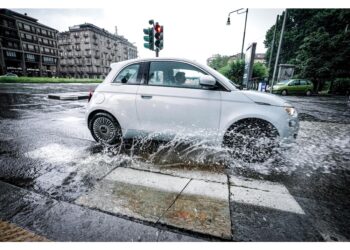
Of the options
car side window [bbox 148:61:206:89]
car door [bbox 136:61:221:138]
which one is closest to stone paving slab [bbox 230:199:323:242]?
car door [bbox 136:61:221:138]

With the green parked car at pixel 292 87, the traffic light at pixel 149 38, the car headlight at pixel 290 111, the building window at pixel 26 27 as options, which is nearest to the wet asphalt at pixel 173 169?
the car headlight at pixel 290 111

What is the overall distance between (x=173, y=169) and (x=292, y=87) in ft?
65.2

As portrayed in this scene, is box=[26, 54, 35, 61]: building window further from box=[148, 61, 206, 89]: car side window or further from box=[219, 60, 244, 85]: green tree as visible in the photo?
box=[148, 61, 206, 89]: car side window

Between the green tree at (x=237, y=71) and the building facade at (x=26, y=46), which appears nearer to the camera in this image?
the green tree at (x=237, y=71)

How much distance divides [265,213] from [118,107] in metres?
2.96

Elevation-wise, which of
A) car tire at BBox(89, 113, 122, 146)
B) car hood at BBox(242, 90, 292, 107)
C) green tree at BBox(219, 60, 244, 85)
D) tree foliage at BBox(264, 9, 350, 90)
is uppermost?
tree foliage at BBox(264, 9, 350, 90)

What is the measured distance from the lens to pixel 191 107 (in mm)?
3182

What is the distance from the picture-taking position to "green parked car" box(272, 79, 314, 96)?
1820 cm

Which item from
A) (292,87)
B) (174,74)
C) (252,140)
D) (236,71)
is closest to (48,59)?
(236,71)

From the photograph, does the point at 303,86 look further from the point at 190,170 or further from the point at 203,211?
the point at 203,211

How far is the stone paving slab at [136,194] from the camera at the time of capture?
205 cm

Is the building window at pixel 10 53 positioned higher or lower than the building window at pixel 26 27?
lower

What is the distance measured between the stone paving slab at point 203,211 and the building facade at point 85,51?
82322 millimetres

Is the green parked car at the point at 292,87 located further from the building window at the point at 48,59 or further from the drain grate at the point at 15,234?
the building window at the point at 48,59
